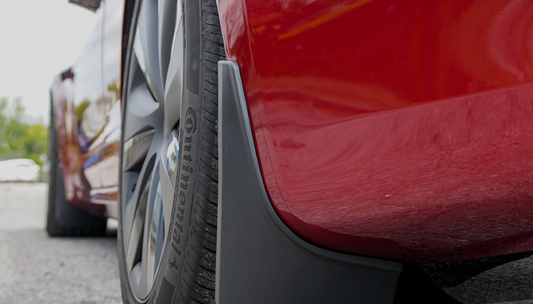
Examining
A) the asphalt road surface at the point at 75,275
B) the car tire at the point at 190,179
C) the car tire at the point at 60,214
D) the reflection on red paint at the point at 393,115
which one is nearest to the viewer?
the reflection on red paint at the point at 393,115

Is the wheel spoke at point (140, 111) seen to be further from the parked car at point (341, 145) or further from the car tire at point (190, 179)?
the parked car at point (341, 145)

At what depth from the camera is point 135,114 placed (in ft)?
4.43

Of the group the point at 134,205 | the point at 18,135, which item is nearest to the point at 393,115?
the point at 134,205

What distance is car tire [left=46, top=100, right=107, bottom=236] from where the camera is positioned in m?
2.74

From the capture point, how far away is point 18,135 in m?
44.4

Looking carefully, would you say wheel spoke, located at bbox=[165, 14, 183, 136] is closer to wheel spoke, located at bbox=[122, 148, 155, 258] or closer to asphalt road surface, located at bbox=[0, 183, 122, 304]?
wheel spoke, located at bbox=[122, 148, 155, 258]

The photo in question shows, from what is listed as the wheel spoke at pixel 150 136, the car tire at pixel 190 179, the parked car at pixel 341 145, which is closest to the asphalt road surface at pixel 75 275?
the parked car at pixel 341 145

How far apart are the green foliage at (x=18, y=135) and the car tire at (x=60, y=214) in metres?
33.2

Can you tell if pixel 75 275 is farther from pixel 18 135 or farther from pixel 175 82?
pixel 18 135

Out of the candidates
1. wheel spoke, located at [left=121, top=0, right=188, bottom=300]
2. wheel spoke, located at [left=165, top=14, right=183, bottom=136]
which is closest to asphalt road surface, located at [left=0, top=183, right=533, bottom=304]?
wheel spoke, located at [left=121, top=0, right=188, bottom=300]

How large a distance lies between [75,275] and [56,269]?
159 millimetres

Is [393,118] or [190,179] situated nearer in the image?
[393,118]

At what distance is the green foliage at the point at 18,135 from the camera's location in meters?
37.7

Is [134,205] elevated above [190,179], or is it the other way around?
[190,179]
